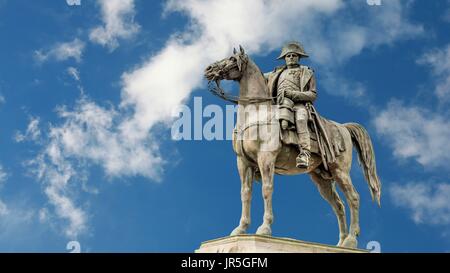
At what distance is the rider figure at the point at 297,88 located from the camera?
15.0 meters

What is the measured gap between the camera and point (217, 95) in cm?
1552

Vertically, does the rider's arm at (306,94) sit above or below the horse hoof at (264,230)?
above

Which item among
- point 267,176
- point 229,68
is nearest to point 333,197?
Answer: point 267,176

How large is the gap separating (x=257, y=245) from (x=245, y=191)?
152 centimetres

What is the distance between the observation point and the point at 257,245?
13.8 m

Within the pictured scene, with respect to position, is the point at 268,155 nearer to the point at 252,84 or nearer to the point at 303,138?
the point at 303,138

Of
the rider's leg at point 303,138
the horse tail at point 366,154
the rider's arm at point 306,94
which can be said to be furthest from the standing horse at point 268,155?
the rider's arm at point 306,94

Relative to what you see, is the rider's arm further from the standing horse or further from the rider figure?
the standing horse

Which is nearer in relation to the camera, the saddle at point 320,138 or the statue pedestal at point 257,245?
the statue pedestal at point 257,245

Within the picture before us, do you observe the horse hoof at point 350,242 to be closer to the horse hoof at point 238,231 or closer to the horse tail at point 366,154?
the horse tail at point 366,154

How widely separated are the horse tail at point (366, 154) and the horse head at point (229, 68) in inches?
113

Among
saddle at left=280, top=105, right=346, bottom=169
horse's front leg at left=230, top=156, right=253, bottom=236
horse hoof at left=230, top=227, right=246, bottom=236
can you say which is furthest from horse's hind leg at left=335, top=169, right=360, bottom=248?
horse hoof at left=230, top=227, right=246, bottom=236

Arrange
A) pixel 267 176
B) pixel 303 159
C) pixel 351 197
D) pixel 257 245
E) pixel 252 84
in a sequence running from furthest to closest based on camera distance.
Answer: pixel 351 197, pixel 252 84, pixel 303 159, pixel 267 176, pixel 257 245
